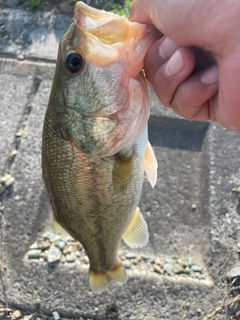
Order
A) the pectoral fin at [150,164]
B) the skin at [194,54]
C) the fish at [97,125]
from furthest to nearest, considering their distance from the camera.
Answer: the pectoral fin at [150,164] → the fish at [97,125] → the skin at [194,54]

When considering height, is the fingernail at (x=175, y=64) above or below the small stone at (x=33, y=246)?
above

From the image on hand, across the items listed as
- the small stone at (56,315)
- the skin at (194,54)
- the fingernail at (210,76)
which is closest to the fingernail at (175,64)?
the skin at (194,54)

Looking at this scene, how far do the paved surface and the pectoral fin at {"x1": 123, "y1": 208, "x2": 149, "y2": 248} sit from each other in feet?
1.59

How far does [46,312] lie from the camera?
2400 mm

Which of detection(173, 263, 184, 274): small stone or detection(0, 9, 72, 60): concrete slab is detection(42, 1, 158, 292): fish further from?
detection(0, 9, 72, 60): concrete slab

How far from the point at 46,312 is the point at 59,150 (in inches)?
51.3

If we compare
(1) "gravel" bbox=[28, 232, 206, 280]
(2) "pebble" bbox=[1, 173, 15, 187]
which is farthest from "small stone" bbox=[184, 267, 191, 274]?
(2) "pebble" bbox=[1, 173, 15, 187]

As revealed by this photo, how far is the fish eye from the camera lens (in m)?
1.41

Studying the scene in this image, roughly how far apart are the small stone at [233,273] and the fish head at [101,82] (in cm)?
130

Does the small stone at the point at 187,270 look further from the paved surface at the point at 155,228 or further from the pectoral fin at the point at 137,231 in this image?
the pectoral fin at the point at 137,231

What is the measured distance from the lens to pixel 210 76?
1.44 metres

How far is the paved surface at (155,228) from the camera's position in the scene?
2.40 m

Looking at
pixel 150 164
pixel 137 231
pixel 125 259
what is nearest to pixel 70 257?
pixel 125 259

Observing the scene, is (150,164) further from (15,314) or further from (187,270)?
(15,314)
